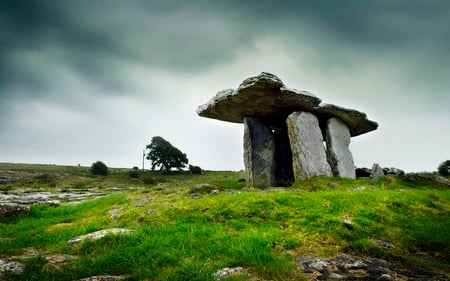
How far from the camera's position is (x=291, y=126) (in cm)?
1678

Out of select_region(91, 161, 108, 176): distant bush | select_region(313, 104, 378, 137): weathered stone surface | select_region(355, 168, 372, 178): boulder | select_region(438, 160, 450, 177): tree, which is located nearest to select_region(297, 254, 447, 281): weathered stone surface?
select_region(313, 104, 378, 137): weathered stone surface

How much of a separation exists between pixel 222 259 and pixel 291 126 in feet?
41.3

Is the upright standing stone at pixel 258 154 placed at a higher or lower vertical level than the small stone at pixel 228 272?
higher

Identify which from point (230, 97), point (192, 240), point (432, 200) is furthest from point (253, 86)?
point (192, 240)

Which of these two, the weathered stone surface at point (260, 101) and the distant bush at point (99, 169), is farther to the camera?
the distant bush at point (99, 169)

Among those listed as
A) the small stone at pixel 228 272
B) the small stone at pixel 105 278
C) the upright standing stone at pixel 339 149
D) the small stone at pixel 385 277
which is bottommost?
the small stone at pixel 385 277

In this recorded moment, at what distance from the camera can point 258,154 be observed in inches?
730

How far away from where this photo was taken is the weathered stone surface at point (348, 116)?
57.3ft

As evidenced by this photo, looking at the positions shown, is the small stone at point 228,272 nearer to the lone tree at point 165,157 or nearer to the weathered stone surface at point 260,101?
the weathered stone surface at point 260,101

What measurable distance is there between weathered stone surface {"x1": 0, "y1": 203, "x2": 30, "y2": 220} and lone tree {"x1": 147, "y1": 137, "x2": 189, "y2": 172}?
1693 inches

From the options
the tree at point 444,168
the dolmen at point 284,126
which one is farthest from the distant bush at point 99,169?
the tree at point 444,168

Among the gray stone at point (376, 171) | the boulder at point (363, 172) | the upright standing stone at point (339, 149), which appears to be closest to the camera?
the upright standing stone at point (339, 149)

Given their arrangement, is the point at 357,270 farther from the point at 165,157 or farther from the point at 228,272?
the point at 165,157

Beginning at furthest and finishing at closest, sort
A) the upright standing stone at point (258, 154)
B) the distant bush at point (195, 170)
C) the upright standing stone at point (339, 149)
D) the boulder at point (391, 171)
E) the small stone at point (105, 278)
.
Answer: the distant bush at point (195, 170) < the boulder at point (391, 171) < the upright standing stone at point (258, 154) < the upright standing stone at point (339, 149) < the small stone at point (105, 278)
